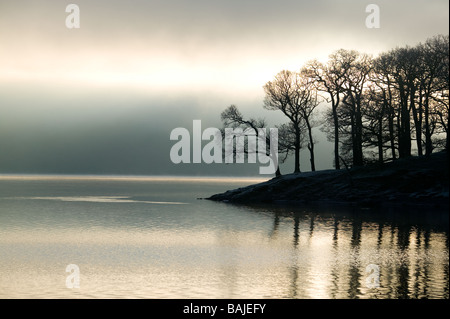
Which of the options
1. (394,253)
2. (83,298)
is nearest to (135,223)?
(394,253)

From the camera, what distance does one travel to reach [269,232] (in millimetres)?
41469

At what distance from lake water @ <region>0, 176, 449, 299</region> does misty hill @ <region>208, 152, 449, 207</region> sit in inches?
266

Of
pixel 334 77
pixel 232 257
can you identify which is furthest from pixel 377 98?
pixel 232 257

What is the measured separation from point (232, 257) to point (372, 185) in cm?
3657

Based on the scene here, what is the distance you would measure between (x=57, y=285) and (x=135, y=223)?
27497 millimetres

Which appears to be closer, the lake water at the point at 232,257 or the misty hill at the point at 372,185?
the lake water at the point at 232,257

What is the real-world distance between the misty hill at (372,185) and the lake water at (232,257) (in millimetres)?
6745

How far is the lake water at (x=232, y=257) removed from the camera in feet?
69.7

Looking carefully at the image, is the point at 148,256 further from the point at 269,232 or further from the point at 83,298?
the point at 269,232

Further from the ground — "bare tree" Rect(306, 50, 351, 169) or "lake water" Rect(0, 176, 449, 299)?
"bare tree" Rect(306, 50, 351, 169)

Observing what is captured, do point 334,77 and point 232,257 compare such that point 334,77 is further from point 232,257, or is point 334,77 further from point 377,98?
point 232,257

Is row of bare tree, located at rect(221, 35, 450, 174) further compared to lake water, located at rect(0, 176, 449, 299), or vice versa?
row of bare tree, located at rect(221, 35, 450, 174)

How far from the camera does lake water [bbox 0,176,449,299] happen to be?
21.2 meters
